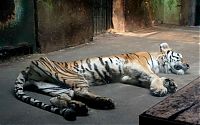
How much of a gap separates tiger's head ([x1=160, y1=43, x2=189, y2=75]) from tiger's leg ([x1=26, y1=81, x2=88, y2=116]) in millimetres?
1707

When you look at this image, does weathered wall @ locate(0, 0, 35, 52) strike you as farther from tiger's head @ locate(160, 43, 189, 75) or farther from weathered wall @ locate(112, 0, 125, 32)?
weathered wall @ locate(112, 0, 125, 32)

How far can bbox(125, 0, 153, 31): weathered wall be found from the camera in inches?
396

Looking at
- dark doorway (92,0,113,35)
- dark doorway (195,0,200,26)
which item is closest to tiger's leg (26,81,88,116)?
dark doorway (92,0,113,35)

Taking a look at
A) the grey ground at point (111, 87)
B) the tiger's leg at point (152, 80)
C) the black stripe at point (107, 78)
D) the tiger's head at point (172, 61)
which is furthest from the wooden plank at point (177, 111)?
the tiger's head at point (172, 61)

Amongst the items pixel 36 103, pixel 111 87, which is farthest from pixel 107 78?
pixel 36 103

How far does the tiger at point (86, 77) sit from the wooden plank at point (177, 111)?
201 cm

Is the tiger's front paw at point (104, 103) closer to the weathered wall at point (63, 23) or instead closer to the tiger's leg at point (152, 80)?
the tiger's leg at point (152, 80)

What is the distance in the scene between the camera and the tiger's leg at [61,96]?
A: 3.54 meters

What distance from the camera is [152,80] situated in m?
4.41

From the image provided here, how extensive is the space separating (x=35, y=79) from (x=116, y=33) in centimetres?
561

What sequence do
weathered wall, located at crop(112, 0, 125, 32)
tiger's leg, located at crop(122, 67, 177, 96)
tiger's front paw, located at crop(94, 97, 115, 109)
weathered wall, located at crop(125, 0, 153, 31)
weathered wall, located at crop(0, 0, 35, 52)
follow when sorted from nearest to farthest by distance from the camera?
tiger's front paw, located at crop(94, 97, 115, 109)
tiger's leg, located at crop(122, 67, 177, 96)
weathered wall, located at crop(0, 0, 35, 52)
weathered wall, located at crop(112, 0, 125, 32)
weathered wall, located at crop(125, 0, 153, 31)

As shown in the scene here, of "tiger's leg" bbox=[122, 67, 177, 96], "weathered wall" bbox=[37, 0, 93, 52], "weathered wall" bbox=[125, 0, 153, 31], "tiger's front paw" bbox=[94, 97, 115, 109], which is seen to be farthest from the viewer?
"weathered wall" bbox=[125, 0, 153, 31]

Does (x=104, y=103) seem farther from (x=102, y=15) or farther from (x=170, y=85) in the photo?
(x=102, y=15)

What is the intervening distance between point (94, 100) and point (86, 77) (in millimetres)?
936
